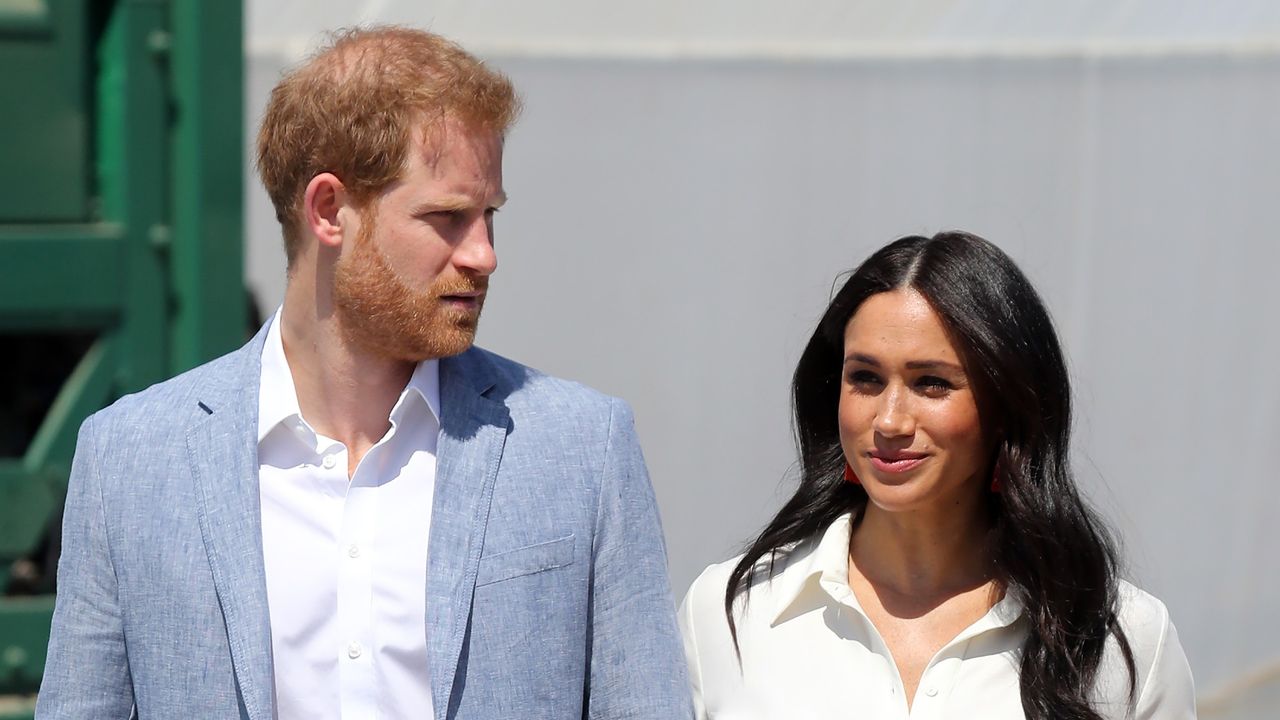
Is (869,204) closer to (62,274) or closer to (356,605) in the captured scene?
(62,274)

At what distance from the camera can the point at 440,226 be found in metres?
1.91

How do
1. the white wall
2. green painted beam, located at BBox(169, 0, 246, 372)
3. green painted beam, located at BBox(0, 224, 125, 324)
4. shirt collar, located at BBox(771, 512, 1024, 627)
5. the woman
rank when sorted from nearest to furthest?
1. the woman
2. shirt collar, located at BBox(771, 512, 1024, 627)
3. green painted beam, located at BBox(0, 224, 125, 324)
4. green painted beam, located at BBox(169, 0, 246, 372)
5. the white wall

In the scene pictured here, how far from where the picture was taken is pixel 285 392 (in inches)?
79.7

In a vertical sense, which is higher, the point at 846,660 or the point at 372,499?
the point at 372,499

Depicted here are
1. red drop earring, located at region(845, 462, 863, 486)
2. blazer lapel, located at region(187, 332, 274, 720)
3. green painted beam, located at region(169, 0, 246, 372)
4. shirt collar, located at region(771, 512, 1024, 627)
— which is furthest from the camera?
green painted beam, located at region(169, 0, 246, 372)

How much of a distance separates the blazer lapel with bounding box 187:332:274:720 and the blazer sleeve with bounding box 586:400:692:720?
41 cm

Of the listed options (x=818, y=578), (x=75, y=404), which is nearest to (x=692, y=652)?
(x=818, y=578)

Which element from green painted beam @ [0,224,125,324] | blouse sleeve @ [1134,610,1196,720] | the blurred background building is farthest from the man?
the blurred background building

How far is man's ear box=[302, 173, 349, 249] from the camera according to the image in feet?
6.40

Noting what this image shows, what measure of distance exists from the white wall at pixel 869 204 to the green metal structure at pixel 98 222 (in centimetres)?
111

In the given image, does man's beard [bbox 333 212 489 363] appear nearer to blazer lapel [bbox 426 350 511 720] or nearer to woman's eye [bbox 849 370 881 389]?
blazer lapel [bbox 426 350 511 720]

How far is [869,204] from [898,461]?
2401 millimetres

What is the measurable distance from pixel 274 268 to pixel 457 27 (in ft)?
2.59

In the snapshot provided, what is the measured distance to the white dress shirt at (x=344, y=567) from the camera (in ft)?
6.17
